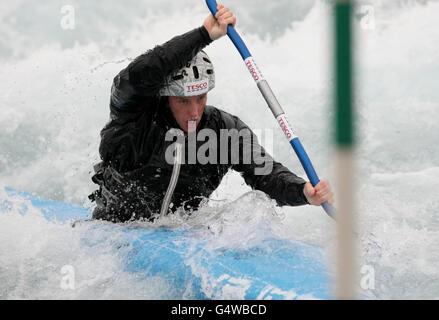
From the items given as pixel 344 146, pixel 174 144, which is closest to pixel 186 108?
pixel 174 144

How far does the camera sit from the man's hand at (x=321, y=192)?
A: 2.04 metres

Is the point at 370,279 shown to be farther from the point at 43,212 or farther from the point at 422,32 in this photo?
the point at 422,32

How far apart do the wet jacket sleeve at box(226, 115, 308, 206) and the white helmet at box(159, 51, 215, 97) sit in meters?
0.30

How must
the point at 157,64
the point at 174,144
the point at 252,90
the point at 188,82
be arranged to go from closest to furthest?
the point at 157,64 < the point at 188,82 < the point at 174,144 < the point at 252,90

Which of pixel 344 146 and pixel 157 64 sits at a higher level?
pixel 157 64

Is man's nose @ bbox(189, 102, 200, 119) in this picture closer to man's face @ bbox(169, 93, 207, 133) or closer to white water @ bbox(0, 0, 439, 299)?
man's face @ bbox(169, 93, 207, 133)

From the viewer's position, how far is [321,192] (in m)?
2.04

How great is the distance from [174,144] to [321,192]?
2.19ft

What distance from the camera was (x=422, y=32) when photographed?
24.8 feet

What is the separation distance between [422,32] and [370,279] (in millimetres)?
6530

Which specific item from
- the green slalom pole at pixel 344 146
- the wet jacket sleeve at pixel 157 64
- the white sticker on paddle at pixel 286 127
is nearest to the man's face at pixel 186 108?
the wet jacket sleeve at pixel 157 64

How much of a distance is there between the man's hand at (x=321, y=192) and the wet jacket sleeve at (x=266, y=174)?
3.4 inches

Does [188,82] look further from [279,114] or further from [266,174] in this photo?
[266,174]

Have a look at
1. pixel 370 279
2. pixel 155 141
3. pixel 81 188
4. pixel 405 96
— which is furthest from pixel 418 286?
pixel 405 96
